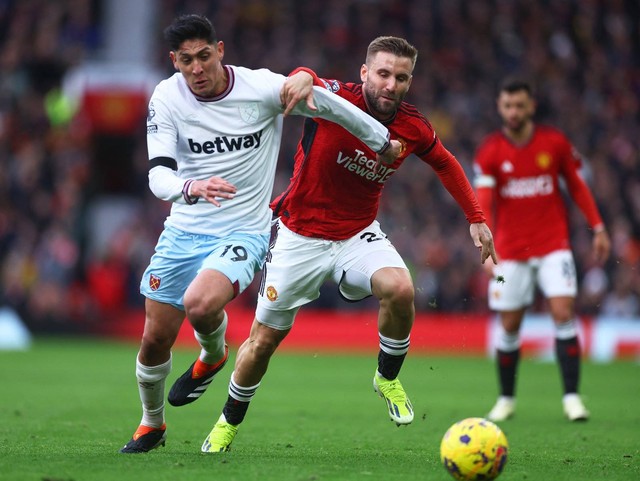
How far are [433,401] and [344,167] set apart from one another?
4.89 meters

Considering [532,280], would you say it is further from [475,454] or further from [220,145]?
[475,454]

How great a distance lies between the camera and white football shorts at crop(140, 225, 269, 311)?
6914mm

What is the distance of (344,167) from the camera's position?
714 cm

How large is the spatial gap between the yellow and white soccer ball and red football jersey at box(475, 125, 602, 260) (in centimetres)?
453

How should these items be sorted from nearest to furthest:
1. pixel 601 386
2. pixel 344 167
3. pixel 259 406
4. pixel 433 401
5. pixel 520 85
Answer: pixel 344 167
pixel 520 85
pixel 259 406
pixel 433 401
pixel 601 386

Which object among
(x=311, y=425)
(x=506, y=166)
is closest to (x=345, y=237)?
(x=311, y=425)

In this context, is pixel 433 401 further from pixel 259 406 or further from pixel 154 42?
pixel 154 42

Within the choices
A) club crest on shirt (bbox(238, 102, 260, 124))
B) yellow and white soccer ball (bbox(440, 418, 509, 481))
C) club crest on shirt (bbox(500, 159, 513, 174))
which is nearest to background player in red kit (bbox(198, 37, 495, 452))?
club crest on shirt (bbox(238, 102, 260, 124))

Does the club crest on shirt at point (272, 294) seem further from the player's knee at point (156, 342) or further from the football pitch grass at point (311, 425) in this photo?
→ the football pitch grass at point (311, 425)

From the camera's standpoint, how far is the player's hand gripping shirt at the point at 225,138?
276 inches

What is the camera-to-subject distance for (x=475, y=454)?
5.62m

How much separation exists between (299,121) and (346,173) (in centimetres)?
1590

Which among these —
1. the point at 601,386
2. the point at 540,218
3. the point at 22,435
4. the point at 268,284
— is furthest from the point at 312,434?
the point at 601,386

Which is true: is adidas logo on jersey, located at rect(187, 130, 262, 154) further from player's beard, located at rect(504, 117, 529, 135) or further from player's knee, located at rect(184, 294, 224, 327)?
player's beard, located at rect(504, 117, 529, 135)
